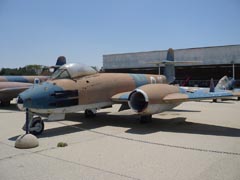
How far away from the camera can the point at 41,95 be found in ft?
28.2

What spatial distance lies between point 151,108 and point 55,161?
474 centimetres

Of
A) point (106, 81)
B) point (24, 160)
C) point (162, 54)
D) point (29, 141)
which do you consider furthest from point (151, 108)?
point (162, 54)

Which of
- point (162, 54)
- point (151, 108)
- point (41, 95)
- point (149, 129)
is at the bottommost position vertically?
point (149, 129)

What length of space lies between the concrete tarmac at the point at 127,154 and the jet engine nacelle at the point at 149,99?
69 cm

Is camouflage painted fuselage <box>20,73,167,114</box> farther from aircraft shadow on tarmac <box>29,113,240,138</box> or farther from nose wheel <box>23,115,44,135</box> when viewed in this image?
aircraft shadow on tarmac <box>29,113,240,138</box>

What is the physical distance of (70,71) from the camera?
9.86m

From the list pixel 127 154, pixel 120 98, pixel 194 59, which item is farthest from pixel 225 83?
pixel 127 154

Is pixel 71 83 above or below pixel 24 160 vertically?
above

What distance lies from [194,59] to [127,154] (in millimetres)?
35613

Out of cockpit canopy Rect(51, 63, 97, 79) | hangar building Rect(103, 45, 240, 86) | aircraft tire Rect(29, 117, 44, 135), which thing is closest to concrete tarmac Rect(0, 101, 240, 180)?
aircraft tire Rect(29, 117, 44, 135)

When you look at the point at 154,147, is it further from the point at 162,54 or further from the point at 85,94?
the point at 162,54

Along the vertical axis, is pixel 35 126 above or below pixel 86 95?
below

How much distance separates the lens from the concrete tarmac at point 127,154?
4805 millimetres

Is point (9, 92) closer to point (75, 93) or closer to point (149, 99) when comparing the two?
point (75, 93)
